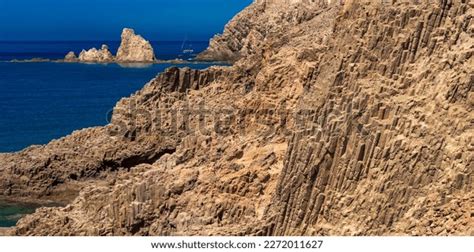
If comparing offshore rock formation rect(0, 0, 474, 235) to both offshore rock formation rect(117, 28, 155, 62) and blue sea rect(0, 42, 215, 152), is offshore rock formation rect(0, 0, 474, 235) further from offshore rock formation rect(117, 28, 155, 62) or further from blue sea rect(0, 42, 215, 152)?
offshore rock formation rect(117, 28, 155, 62)

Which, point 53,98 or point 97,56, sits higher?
point 53,98

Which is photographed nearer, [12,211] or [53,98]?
[12,211]

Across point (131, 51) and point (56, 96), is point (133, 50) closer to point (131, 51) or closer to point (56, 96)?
point (131, 51)

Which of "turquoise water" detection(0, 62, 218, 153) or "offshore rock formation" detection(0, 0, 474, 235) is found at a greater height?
"offshore rock formation" detection(0, 0, 474, 235)

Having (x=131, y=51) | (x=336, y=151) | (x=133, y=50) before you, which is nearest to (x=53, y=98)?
(x=133, y=50)

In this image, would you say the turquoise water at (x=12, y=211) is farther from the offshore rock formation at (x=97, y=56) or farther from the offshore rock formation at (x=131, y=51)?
the offshore rock formation at (x=97, y=56)

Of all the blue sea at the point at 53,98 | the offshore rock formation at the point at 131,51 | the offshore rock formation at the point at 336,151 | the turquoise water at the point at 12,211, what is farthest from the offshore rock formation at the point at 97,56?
the offshore rock formation at the point at 336,151

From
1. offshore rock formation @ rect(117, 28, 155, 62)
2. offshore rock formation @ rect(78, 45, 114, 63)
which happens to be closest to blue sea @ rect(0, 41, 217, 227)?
offshore rock formation @ rect(117, 28, 155, 62)
